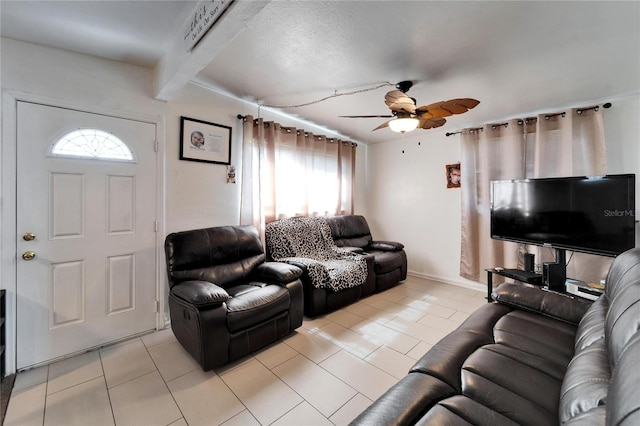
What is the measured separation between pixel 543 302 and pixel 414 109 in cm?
176

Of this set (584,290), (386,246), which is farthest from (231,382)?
(584,290)

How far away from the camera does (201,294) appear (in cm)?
183

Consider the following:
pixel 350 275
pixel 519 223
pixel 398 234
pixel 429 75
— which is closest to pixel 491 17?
pixel 429 75

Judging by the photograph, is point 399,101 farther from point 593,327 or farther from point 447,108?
point 593,327

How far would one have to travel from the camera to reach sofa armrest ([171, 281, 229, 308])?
1.81 m

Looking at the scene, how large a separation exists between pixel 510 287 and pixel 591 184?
1.46 meters

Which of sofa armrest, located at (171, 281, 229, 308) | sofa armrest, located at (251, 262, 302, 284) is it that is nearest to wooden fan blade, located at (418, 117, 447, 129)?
sofa armrest, located at (251, 262, 302, 284)

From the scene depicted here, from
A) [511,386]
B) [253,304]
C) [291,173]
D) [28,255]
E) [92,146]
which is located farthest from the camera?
[291,173]

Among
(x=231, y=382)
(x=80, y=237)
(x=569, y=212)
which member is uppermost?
(x=569, y=212)

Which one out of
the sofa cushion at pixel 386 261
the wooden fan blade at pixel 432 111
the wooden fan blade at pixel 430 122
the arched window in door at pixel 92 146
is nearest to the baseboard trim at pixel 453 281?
the sofa cushion at pixel 386 261

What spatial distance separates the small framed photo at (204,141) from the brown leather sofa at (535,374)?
2669mm

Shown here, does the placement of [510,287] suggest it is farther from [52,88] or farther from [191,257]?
[52,88]

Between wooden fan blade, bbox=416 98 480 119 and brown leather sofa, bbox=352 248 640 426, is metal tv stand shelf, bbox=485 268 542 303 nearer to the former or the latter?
brown leather sofa, bbox=352 248 640 426

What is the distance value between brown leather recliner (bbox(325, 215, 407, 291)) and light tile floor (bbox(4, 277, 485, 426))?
1.00 meters
